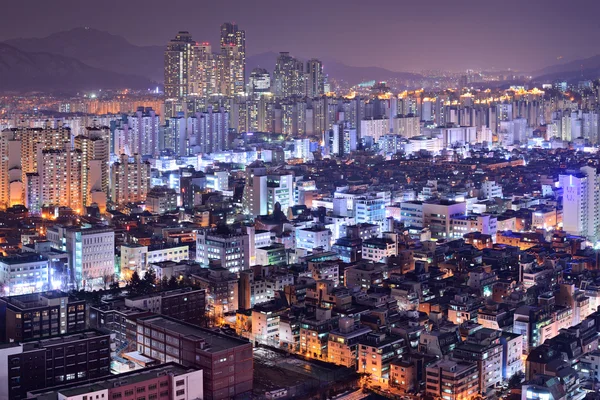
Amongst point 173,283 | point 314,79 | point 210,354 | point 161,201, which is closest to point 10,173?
point 161,201

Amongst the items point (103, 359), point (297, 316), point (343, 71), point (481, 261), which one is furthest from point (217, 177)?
point (343, 71)

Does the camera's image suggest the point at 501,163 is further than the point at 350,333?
Yes

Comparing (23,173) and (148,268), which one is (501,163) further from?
(148,268)

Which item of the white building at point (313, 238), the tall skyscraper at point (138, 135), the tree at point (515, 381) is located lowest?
the tree at point (515, 381)

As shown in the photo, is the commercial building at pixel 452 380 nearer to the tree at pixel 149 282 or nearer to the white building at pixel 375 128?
the tree at pixel 149 282

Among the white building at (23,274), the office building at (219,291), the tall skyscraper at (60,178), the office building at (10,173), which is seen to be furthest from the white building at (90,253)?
the office building at (10,173)

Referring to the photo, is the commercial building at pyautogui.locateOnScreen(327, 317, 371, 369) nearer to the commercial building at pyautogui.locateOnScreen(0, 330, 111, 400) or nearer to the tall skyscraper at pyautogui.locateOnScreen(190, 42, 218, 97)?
the commercial building at pyautogui.locateOnScreen(0, 330, 111, 400)

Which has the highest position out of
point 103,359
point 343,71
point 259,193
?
point 343,71
